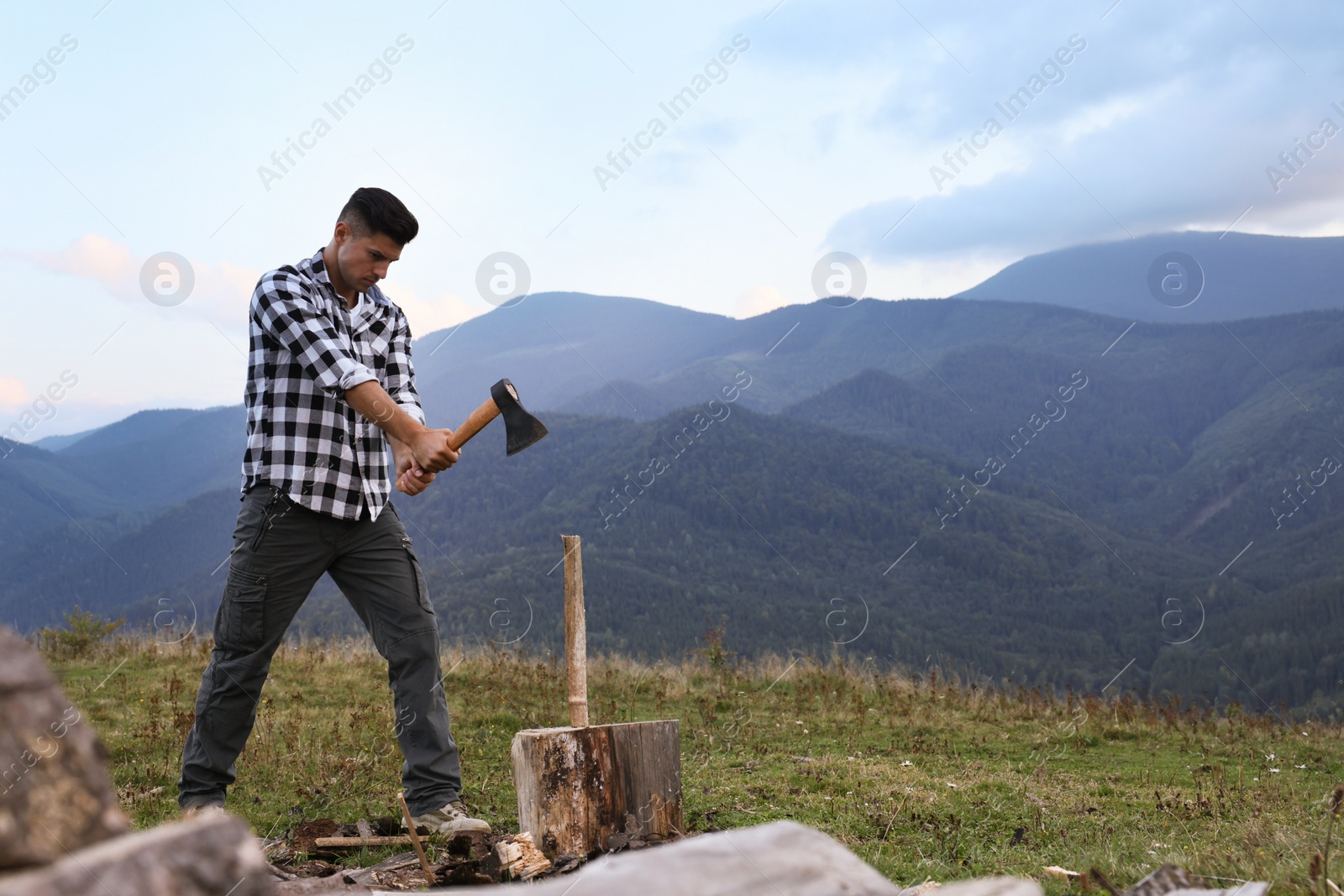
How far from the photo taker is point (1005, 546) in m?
118

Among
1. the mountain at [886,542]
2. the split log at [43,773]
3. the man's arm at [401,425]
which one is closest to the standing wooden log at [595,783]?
the man's arm at [401,425]

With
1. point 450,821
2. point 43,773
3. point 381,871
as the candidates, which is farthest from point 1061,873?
point 43,773

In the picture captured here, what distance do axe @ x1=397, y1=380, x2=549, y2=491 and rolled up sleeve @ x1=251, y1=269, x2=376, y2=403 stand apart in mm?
448

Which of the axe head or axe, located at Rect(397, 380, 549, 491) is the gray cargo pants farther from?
the axe head

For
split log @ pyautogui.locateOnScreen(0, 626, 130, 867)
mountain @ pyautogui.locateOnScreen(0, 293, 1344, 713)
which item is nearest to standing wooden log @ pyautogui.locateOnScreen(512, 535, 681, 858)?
split log @ pyautogui.locateOnScreen(0, 626, 130, 867)

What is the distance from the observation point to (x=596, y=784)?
406 centimetres

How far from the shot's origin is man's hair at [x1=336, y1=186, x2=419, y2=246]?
4148 millimetres

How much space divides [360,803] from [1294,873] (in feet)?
15.6

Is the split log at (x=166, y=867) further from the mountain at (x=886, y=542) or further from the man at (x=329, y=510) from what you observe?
the mountain at (x=886, y=542)

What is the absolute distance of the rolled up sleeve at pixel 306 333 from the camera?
389 centimetres

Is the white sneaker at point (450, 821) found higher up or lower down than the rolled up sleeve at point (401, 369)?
lower down

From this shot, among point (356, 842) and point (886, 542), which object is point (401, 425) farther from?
point (886, 542)

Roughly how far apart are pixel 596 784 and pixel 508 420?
1699 millimetres

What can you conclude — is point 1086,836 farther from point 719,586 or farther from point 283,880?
point 719,586
